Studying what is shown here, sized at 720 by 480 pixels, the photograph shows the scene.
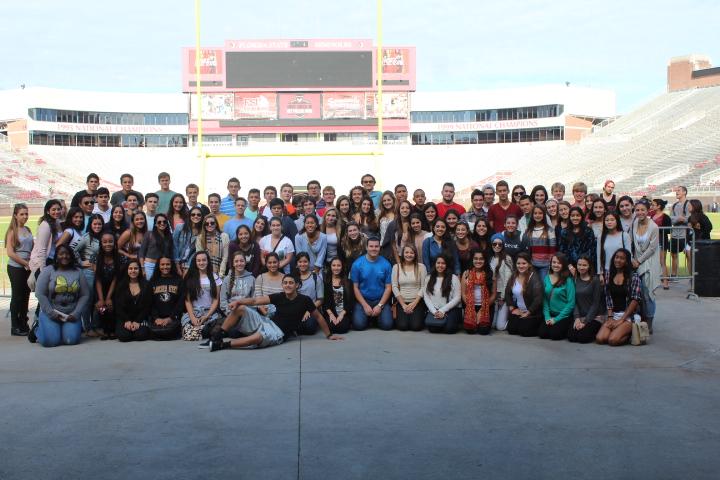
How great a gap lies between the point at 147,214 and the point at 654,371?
529 cm

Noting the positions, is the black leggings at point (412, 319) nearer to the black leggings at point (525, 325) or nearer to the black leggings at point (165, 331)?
the black leggings at point (525, 325)

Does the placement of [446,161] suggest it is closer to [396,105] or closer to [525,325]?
[396,105]


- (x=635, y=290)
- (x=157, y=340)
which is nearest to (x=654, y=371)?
(x=635, y=290)

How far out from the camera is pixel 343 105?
45781 millimetres

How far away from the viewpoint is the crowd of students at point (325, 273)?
22.8ft

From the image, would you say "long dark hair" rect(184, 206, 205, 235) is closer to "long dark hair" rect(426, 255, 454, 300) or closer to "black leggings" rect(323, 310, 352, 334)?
"black leggings" rect(323, 310, 352, 334)

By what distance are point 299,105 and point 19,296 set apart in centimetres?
3979

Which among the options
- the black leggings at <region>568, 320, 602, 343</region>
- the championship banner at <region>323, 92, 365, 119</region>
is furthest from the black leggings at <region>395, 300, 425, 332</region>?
the championship banner at <region>323, 92, 365, 119</region>

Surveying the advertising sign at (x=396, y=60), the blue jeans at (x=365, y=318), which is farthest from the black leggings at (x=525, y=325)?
the advertising sign at (x=396, y=60)

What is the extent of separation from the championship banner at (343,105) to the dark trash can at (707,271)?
3727 centimetres

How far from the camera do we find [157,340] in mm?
7102

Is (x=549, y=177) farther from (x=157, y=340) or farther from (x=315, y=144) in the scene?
(x=157, y=340)

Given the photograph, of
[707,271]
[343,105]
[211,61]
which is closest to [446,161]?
[343,105]

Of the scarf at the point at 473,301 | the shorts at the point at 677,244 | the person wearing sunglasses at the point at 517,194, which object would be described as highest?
the person wearing sunglasses at the point at 517,194
